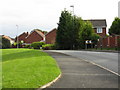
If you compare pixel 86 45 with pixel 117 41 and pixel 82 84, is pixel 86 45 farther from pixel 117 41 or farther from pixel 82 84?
pixel 82 84

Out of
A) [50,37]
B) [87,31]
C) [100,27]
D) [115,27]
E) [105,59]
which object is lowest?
[105,59]

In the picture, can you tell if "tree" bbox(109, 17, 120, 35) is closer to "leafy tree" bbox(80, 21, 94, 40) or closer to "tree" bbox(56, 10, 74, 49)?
"tree" bbox(56, 10, 74, 49)

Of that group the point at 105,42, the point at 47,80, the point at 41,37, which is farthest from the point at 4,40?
the point at 47,80

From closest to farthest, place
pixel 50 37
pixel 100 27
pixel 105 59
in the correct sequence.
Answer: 1. pixel 105 59
2. pixel 100 27
3. pixel 50 37

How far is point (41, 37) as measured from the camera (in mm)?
92375

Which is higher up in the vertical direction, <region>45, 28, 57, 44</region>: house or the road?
<region>45, 28, 57, 44</region>: house

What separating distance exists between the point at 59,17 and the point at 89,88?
52003 mm

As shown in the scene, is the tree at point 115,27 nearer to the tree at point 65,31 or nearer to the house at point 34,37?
the tree at point 65,31

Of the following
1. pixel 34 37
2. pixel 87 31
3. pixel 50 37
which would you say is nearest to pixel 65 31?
pixel 87 31

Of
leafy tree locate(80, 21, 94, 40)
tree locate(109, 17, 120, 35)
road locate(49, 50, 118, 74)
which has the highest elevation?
tree locate(109, 17, 120, 35)

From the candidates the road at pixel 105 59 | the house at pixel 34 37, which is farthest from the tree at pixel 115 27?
the road at pixel 105 59

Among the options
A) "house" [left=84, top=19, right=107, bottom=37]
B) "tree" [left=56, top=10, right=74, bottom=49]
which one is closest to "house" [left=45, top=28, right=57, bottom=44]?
"house" [left=84, top=19, right=107, bottom=37]

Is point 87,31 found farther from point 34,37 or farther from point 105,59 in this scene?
point 34,37

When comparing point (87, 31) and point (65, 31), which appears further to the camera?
→ point (65, 31)
